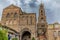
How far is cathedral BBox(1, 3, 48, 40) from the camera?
6391 centimetres

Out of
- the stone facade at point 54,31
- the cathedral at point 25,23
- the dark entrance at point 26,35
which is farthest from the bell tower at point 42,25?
the stone facade at point 54,31

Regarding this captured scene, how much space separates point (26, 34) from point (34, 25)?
3.46 m

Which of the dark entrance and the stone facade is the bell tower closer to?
the dark entrance

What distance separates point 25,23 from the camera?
65.1m

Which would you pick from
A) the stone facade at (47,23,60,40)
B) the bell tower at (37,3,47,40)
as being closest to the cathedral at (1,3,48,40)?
the bell tower at (37,3,47,40)

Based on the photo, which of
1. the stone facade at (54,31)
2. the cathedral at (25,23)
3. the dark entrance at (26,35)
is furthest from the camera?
the stone facade at (54,31)

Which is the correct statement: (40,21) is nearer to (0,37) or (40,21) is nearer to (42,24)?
(42,24)

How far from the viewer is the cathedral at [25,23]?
6391cm

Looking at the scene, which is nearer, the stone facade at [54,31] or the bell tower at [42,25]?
the bell tower at [42,25]

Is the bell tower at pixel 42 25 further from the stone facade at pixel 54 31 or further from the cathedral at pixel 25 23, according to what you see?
the stone facade at pixel 54 31

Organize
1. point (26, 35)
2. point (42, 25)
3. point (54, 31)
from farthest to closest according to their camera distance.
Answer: point (54, 31), point (26, 35), point (42, 25)

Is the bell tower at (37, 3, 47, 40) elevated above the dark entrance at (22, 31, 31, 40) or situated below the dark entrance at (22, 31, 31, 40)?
above

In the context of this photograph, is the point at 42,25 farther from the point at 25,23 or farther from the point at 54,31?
the point at 54,31

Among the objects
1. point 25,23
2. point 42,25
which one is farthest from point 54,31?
point 25,23
